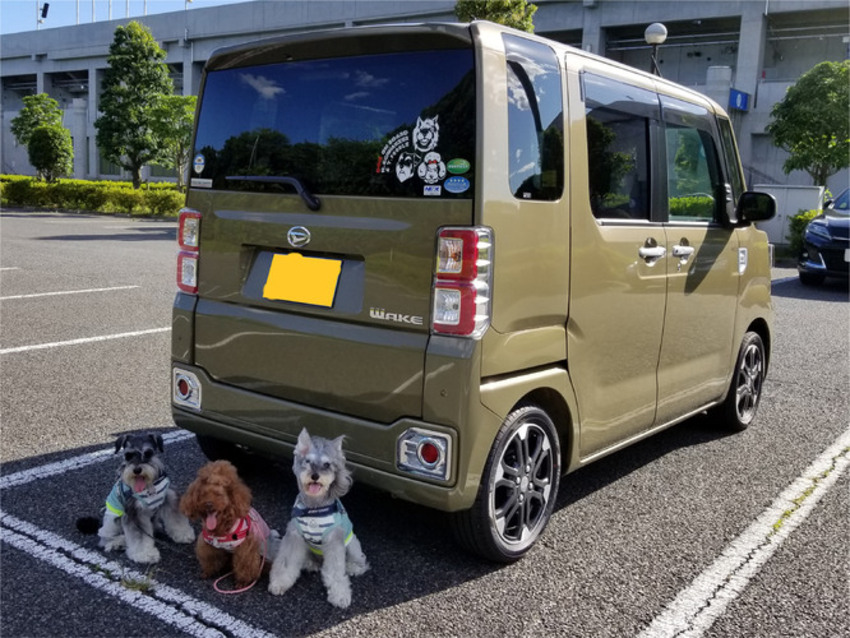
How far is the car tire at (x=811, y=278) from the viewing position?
13023mm

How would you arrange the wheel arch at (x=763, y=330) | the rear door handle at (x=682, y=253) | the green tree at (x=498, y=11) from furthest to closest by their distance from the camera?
the green tree at (x=498, y=11)
the wheel arch at (x=763, y=330)
the rear door handle at (x=682, y=253)

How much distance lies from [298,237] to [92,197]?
27.8m

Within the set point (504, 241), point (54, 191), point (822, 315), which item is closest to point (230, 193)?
point (504, 241)

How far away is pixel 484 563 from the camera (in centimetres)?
318

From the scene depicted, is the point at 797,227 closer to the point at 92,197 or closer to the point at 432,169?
the point at 432,169

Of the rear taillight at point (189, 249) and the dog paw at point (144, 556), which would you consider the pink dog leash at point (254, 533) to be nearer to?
the dog paw at point (144, 556)

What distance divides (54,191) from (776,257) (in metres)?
24.5

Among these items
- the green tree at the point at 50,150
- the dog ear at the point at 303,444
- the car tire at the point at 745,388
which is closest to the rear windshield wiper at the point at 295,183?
the dog ear at the point at 303,444

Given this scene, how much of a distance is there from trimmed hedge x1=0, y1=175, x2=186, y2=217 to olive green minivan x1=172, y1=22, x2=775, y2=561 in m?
24.3

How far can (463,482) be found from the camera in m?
2.83

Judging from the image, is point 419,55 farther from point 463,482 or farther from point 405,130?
point 463,482

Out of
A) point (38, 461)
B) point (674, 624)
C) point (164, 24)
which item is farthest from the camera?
point (164, 24)

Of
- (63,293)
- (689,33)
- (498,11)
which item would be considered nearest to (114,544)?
(63,293)

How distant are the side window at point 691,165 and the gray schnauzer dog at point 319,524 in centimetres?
219
